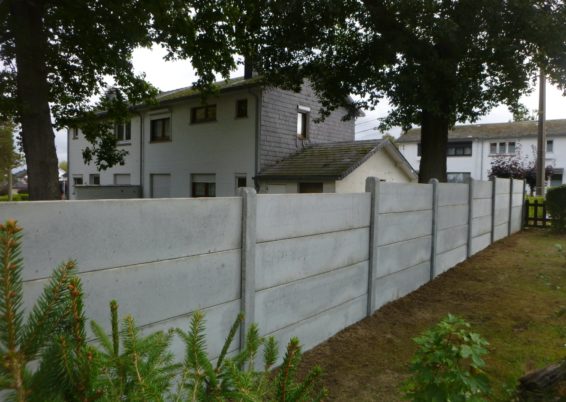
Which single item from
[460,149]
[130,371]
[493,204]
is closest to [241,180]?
[493,204]

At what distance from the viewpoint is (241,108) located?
18.3m

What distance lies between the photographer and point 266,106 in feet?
58.0

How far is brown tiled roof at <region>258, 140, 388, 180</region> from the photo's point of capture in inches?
628

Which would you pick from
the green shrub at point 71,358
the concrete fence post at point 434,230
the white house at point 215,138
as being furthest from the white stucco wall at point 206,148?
the green shrub at point 71,358

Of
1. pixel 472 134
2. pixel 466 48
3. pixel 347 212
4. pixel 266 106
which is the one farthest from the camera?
pixel 472 134

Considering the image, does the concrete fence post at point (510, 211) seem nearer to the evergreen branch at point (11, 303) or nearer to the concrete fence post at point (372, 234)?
the concrete fence post at point (372, 234)

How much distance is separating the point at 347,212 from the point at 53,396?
169 inches

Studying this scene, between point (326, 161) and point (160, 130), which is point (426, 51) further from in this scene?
point (160, 130)

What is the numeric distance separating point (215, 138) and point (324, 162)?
5318 millimetres

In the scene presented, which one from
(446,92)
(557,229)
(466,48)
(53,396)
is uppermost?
(466,48)

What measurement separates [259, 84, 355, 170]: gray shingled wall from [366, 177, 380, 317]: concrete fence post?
1230 cm

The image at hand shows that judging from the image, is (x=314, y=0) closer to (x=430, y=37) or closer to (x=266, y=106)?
(x=430, y=37)

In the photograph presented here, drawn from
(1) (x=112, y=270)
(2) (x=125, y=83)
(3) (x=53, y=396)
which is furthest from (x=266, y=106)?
(3) (x=53, y=396)

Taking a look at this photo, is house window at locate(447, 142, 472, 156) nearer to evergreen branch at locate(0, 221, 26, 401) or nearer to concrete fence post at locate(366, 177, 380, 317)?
concrete fence post at locate(366, 177, 380, 317)
